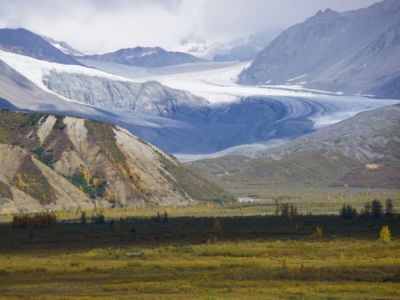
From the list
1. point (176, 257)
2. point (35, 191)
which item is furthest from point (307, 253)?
point (35, 191)

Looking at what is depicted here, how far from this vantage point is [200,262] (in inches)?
2287

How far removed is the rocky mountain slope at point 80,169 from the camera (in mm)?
144875

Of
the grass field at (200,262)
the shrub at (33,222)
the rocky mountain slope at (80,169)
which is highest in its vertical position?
the rocky mountain slope at (80,169)

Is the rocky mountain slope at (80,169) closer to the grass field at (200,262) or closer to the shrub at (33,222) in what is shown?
the shrub at (33,222)

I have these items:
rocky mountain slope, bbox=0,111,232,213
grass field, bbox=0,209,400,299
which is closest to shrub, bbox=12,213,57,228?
grass field, bbox=0,209,400,299

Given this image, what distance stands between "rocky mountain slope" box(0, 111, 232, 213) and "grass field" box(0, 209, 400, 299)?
156 ft

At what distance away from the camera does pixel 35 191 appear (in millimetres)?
143375

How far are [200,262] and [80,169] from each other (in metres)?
103

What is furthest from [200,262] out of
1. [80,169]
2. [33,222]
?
[80,169]

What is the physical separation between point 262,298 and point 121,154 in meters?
128

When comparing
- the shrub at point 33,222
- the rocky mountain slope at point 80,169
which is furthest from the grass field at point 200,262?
the rocky mountain slope at point 80,169

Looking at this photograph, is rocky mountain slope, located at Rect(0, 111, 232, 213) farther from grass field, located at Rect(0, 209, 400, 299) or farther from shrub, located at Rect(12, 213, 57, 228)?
grass field, located at Rect(0, 209, 400, 299)

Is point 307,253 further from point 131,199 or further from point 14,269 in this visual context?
point 131,199

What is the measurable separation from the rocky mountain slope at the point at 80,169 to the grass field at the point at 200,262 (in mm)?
47547
